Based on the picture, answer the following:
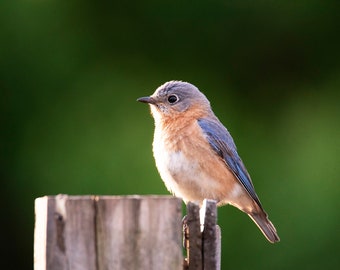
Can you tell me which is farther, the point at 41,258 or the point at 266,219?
the point at 266,219

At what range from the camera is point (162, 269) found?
7.57 feet

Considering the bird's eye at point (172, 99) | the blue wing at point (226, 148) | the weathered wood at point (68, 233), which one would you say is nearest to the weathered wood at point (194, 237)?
the weathered wood at point (68, 233)

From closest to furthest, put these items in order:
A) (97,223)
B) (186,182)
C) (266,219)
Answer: (97,223) < (186,182) < (266,219)

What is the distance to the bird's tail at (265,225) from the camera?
216 inches

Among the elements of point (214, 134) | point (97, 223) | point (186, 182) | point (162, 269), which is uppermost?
point (214, 134)

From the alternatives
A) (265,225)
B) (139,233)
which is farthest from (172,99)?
(139,233)

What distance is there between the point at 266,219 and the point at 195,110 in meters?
1.10

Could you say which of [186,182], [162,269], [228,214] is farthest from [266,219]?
[162,269]

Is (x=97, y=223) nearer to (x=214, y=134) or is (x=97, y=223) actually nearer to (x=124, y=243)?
(x=124, y=243)

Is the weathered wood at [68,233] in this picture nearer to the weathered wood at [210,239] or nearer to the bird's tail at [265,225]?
the weathered wood at [210,239]

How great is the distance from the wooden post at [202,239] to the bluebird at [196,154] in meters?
2.41

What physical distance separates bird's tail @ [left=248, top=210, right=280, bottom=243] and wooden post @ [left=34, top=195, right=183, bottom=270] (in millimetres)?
3309

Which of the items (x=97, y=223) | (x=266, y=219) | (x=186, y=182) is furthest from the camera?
(x=266, y=219)

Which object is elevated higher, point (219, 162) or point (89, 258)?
point (219, 162)
